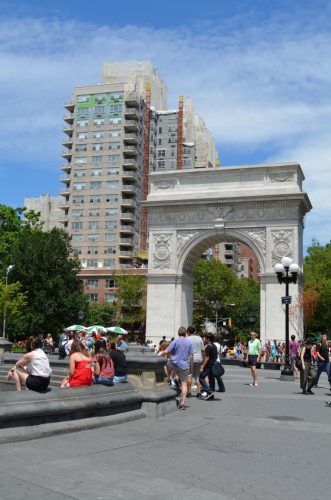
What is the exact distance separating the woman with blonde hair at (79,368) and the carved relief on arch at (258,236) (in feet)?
97.4

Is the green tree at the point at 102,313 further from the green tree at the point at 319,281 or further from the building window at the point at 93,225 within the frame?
the green tree at the point at 319,281

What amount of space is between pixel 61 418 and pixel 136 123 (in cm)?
7863

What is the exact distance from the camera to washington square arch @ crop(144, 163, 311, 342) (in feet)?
125

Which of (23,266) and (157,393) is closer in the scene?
(157,393)

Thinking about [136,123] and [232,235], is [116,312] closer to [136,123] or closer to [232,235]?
[136,123]

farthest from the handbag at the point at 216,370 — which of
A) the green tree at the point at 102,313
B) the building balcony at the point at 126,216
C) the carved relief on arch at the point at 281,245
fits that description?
the building balcony at the point at 126,216

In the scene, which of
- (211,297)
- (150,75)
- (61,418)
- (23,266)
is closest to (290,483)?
(61,418)

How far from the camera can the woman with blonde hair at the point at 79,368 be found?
9920 millimetres

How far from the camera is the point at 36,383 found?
8.95 m

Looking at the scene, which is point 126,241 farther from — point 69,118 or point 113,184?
point 69,118

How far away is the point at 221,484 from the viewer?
5.96 metres

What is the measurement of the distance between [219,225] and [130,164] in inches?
1762

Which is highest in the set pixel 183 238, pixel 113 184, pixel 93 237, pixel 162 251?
pixel 113 184

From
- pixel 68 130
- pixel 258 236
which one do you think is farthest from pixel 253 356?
pixel 68 130
